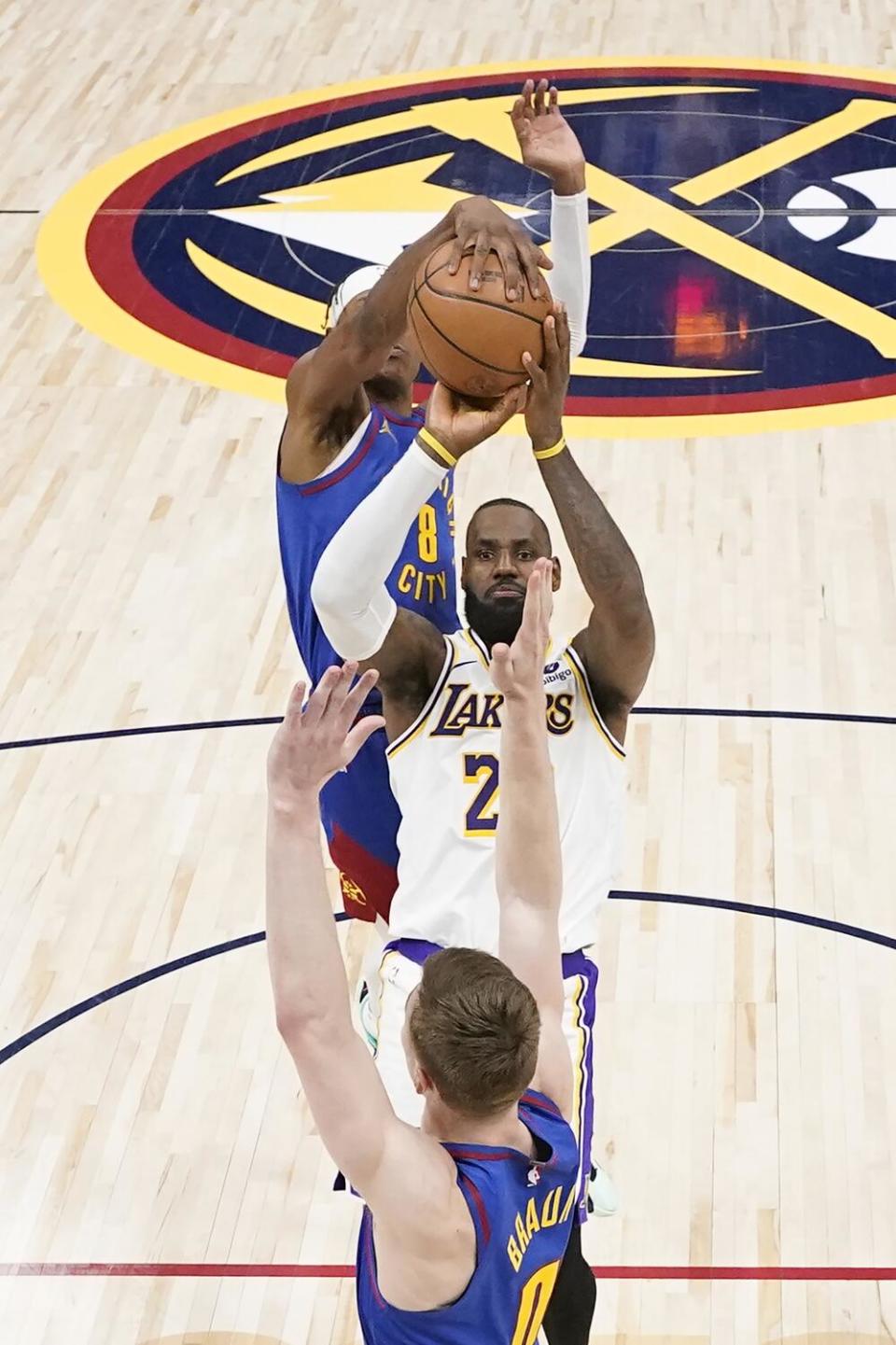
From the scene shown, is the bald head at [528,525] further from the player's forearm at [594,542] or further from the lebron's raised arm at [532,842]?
the lebron's raised arm at [532,842]

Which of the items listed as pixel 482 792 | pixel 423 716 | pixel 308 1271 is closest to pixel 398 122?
pixel 423 716

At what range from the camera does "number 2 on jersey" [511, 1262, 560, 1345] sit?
3.09m

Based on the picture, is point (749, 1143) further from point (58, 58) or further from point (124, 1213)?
point (58, 58)

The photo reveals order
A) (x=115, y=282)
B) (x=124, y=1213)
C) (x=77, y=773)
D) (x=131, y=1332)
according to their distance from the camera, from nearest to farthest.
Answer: (x=131, y=1332) → (x=124, y=1213) → (x=77, y=773) → (x=115, y=282)

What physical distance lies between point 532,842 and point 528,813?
0.05 meters

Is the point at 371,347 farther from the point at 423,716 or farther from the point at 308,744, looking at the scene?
the point at 308,744

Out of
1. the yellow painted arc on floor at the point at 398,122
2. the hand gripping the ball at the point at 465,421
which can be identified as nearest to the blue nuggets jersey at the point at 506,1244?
the hand gripping the ball at the point at 465,421

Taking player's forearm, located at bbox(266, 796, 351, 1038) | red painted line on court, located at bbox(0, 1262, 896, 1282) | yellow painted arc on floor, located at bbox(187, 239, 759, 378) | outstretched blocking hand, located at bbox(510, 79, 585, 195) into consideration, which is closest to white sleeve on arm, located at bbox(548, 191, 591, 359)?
outstretched blocking hand, located at bbox(510, 79, 585, 195)

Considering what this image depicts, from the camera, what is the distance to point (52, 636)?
7.25 m

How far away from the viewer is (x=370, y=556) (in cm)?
365

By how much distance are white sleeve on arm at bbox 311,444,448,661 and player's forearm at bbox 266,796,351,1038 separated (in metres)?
0.95

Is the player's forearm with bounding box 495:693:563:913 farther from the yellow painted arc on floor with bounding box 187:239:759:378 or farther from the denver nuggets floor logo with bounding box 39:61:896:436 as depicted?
the yellow painted arc on floor with bounding box 187:239:759:378

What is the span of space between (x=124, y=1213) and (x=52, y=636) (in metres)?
2.94

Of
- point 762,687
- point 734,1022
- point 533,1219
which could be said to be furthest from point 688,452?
point 533,1219
